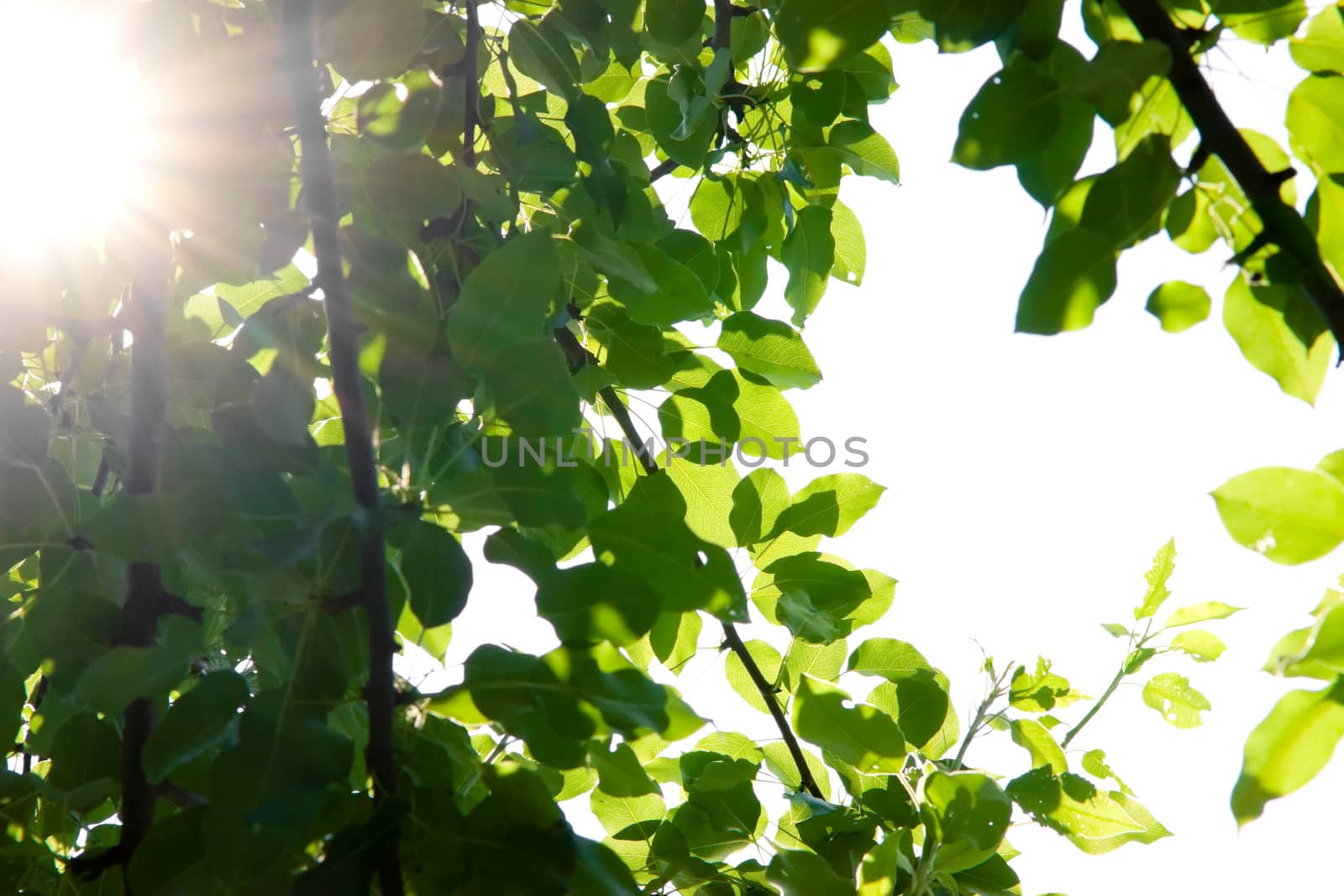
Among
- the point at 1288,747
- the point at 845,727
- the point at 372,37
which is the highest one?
the point at 372,37

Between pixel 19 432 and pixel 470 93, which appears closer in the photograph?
pixel 19 432

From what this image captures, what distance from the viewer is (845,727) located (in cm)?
82

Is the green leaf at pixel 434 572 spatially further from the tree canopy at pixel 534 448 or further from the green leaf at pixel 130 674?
the green leaf at pixel 130 674

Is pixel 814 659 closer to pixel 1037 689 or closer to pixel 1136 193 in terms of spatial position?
pixel 1037 689

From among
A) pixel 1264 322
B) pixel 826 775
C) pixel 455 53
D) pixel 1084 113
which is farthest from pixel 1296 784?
pixel 455 53

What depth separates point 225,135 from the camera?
2.52 ft

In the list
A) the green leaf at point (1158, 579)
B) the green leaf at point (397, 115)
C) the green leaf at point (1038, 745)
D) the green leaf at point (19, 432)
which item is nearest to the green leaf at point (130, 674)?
the green leaf at point (19, 432)

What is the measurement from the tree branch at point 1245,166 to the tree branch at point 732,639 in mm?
593

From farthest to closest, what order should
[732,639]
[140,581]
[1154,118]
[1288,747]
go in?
[732,639], [140,581], [1154,118], [1288,747]

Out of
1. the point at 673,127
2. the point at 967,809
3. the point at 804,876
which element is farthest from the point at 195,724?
the point at 673,127

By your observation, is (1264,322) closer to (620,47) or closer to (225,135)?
(620,47)

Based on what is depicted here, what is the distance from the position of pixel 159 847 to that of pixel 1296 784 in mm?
632

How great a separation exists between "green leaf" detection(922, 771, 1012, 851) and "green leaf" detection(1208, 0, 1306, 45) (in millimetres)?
539

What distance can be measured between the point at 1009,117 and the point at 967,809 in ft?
1.71
